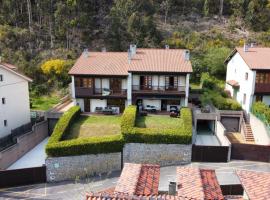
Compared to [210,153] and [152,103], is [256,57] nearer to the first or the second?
[152,103]

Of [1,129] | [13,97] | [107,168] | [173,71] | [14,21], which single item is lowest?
[107,168]

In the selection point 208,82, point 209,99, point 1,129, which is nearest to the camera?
point 1,129

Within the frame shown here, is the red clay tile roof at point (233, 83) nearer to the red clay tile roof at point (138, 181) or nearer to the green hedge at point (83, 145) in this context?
the green hedge at point (83, 145)

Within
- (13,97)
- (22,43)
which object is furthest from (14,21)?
(13,97)

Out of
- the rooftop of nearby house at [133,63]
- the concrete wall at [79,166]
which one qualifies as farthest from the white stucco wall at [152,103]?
the concrete wall at [79,166]

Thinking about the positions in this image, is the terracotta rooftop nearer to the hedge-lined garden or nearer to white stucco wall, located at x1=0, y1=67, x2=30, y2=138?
the hedge-lined garden

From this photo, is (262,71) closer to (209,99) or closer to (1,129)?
(209,99)
